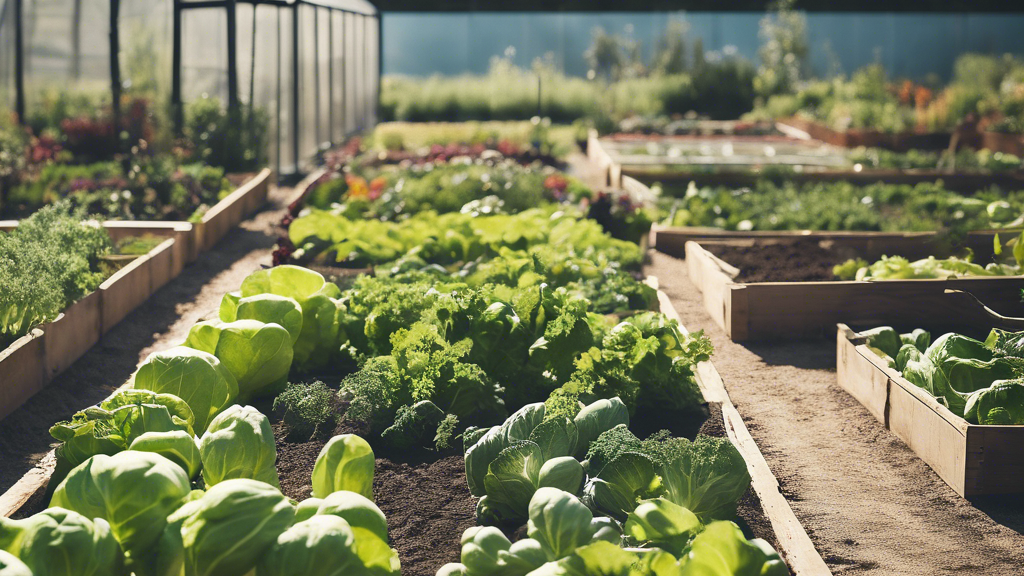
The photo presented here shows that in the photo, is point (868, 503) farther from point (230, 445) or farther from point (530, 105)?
point (530, 105)

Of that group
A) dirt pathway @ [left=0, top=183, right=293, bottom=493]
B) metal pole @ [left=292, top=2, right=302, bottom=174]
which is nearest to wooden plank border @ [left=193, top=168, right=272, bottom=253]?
dirt pathway @ [left=0, top=183, right=293, bottom=493]

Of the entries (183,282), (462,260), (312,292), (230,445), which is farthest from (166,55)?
(230,445)

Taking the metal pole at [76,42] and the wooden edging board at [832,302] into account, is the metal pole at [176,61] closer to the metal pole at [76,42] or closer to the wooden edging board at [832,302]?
the metal pole at [76,42]

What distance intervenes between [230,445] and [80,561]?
53 cm

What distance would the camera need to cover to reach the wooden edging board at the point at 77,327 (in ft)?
12.6

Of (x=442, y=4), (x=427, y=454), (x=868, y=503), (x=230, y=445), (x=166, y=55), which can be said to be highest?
(x=442, y=4)

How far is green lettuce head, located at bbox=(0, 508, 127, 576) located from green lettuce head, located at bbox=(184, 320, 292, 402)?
1.31m

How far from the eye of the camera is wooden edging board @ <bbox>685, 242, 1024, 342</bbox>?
4930 mm

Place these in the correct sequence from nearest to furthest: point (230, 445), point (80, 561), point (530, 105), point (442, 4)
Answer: point (80, 561) < point (230, 445) < point (530, 105) < point (442, 4)

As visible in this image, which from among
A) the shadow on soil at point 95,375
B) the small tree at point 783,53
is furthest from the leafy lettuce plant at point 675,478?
A: the small tree at point 783,53

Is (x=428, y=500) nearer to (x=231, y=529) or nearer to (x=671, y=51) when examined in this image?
(x=231, y=529)

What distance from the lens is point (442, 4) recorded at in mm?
22469

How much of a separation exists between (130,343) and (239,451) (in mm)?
2900

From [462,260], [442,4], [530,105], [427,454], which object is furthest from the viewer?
[442,4]
